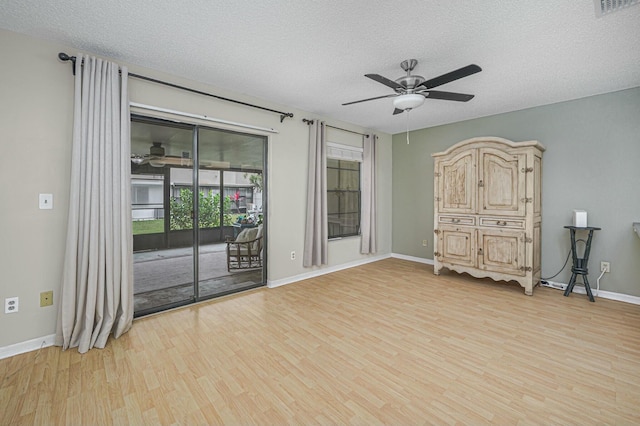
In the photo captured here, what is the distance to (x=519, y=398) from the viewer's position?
172 cm

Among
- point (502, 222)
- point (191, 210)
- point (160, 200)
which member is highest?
point (160, 200)

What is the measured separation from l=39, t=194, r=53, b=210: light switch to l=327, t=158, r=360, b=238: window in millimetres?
3436

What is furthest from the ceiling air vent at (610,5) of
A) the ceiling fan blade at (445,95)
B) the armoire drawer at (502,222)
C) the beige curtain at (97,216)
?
the beige curtain at (97,216)

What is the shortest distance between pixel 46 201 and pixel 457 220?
477 centimetres

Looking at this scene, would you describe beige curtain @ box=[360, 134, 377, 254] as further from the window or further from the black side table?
the black side table

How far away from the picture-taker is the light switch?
2.35 m

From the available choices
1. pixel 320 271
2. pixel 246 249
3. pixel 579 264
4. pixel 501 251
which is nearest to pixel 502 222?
pixel 501 251

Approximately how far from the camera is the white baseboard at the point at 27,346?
86.1 inches

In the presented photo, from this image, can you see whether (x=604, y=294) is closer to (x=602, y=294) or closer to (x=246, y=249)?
(x=602, y=294)

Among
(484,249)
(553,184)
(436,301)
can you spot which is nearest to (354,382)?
(436,301)

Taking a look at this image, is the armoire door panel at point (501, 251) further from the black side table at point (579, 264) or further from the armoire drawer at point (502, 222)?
the black side table at point (579, 264)

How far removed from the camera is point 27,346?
7.45 feet

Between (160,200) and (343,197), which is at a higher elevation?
(343,197)

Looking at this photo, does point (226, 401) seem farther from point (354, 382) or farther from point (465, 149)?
point (465, 149)
